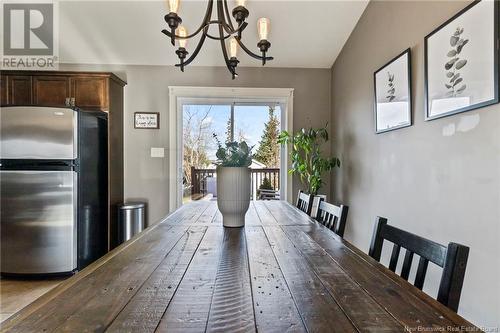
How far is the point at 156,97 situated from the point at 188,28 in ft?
3.48

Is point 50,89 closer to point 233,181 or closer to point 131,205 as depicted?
point 131,205

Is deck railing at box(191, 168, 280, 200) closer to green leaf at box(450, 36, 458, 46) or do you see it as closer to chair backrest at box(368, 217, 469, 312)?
green leaf at box(450, 36, 458, 46)

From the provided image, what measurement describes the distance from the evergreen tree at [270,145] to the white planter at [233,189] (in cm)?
262

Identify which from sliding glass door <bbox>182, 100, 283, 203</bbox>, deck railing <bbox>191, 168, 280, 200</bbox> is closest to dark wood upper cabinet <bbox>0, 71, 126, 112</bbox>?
sliding glass door <bbox>182, 100, 283, 203</bbox>

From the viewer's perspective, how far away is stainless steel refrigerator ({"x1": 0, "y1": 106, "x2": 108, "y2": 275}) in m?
2.72

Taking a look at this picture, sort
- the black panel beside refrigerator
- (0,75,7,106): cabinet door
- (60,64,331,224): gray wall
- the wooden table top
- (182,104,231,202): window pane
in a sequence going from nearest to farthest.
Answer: the wooden table top < the black panel beside refrigerator < (0,75,7,106): cabinet door < (60,64,331,224): gray wall < (182,104,231,202): window pane

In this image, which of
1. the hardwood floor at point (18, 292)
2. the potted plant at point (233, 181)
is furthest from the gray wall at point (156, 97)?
the potted plant at point (233, 181)

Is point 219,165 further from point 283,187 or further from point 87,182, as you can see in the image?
point 283,187

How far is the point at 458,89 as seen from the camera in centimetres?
166

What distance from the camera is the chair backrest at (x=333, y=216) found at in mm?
1471

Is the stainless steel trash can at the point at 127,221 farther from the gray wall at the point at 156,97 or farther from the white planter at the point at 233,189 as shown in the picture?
the white planter at the point at 233,189

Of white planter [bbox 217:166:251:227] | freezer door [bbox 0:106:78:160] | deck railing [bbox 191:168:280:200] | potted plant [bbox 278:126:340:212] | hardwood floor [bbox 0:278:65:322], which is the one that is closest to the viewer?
white planter [bbox 217:166:251:227]

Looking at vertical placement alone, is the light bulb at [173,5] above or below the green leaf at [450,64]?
above

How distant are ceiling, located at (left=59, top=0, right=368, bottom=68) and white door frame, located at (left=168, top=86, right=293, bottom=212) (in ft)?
1.15
